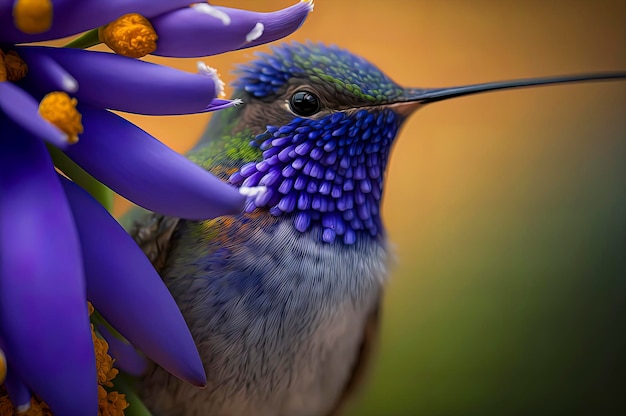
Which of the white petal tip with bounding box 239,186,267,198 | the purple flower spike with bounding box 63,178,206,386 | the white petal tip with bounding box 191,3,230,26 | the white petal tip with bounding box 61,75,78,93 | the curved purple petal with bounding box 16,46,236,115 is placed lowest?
the purple flower spike with bounding box 63,178,206,386

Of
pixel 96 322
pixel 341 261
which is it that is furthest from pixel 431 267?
pixel 96 322

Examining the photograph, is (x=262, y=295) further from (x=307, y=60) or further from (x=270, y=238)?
(x=307, y=60)

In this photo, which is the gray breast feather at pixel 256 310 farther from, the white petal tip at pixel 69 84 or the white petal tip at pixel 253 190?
the white petal tip at pixel 69 84

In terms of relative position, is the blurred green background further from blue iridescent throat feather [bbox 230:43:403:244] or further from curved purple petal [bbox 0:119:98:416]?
curved purple petal [bbox 0:119:98:416]

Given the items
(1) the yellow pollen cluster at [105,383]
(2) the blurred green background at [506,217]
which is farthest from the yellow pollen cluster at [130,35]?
(2) the blurred green background at [506,217]

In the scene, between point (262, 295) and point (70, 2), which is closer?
point (70, 2)

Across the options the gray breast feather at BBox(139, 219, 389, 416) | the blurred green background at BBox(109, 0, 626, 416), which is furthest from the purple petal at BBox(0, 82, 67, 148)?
the blurred green background at BBox(109, 0, 626, 416)

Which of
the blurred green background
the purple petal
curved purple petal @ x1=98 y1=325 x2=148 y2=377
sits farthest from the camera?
the blurred green background

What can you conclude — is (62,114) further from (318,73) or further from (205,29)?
(318,73)
